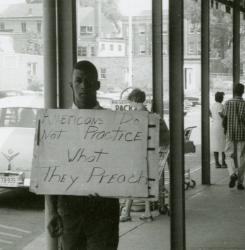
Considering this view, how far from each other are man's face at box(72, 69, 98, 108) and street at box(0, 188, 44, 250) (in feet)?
11.5

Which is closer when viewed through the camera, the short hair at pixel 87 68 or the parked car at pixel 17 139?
the short hair at pixel 87 68

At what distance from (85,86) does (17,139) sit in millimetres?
6012

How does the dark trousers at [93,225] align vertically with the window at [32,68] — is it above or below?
below

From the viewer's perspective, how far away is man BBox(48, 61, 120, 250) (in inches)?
145

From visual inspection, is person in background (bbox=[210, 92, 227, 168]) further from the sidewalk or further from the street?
the street

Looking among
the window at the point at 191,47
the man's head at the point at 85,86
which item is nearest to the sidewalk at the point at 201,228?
the man's head at the point at 85,86

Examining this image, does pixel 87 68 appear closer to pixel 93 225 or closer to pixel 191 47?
pixel 93 225

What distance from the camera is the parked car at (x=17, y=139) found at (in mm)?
9039

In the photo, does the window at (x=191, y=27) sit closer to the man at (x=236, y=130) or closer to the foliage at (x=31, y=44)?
the man at (x=236, y=130)

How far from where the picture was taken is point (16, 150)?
9273 mm

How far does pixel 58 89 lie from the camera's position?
4.74m

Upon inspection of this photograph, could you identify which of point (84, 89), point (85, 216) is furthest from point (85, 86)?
point (85, 216)

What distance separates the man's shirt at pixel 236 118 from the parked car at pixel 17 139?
9.96ft

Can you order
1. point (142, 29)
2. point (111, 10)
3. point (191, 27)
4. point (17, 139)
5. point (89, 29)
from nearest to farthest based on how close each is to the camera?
1. point (17, 139)
2. point (89, 29)
3. point (111, 10)
4. point (142, 29)
5. point (191, 27)
